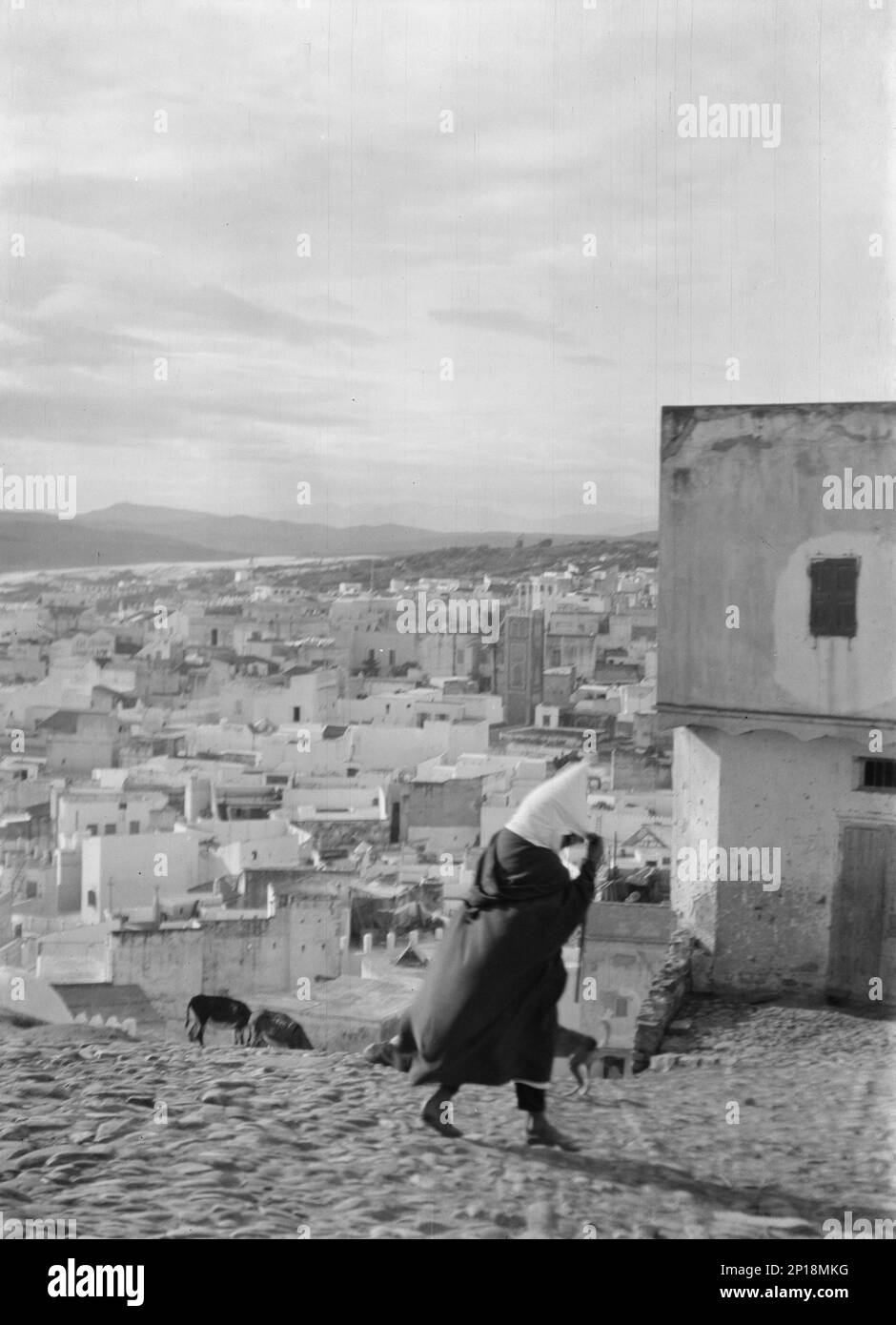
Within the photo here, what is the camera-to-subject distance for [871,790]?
456cm

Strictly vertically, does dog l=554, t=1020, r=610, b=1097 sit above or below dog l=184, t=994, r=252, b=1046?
above

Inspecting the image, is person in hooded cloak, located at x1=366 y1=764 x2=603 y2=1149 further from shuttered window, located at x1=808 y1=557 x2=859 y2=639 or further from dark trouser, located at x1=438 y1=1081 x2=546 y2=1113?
shuttered window, located at x1=808 y1=557 x2=859 y2=639

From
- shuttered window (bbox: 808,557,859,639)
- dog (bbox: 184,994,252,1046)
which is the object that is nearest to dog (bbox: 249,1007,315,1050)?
dog (bbox: 184,994,252,1046)

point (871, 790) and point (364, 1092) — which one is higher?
point (871, 790)

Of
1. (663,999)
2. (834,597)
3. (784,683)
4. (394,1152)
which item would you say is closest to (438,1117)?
(394,1152)

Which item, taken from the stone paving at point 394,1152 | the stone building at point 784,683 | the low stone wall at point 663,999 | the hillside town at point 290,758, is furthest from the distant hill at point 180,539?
the stone paving at point 394,1152

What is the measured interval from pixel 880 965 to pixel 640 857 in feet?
7.57

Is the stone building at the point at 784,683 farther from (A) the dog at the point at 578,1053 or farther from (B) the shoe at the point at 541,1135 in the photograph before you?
(B) the shoe at the point at 541,1135

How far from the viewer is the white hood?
3.00 metres

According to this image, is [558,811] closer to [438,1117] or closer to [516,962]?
[516,962]

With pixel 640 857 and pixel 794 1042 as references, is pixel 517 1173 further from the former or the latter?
pixel 640 857

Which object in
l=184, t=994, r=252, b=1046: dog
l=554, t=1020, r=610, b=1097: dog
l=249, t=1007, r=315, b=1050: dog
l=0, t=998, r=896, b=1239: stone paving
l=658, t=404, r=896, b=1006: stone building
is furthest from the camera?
l=184, t=994, r=252, b=1046: dog
